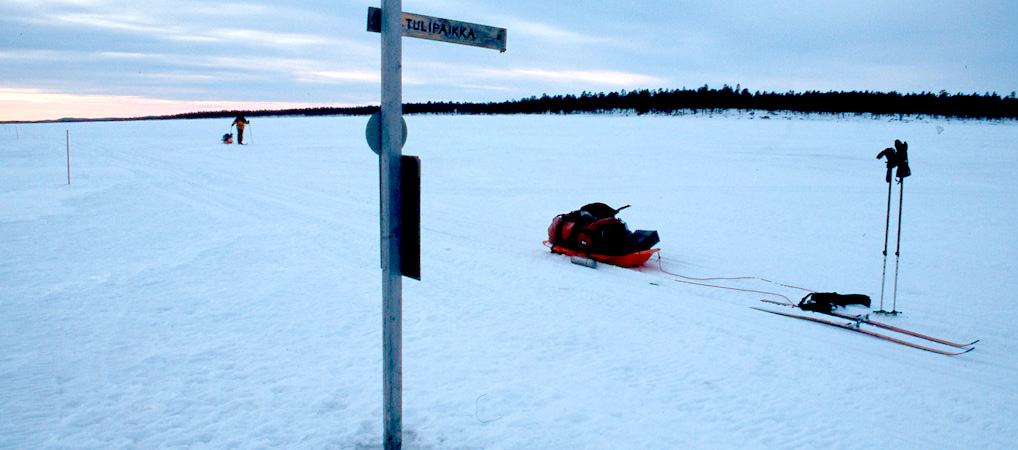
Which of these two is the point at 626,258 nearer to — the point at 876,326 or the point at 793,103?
the point at 876,326

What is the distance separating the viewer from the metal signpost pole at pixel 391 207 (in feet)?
11.5

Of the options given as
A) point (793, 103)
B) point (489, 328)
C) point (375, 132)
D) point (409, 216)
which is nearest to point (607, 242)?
point (489, 328)

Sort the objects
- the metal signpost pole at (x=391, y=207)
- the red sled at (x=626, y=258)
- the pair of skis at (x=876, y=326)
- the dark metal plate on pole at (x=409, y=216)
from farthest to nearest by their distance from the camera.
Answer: the red sled at (x=626, y=258) < the pair of skis at (x=876, y=326) < the dark metal plate on pole at (x=409, y=216) < the metal signpost pole at (x=391, y=207)

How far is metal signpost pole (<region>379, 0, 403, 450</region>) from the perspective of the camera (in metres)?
3.49

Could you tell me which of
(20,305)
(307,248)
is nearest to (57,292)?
(20,305)

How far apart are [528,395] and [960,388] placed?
11.6 feet

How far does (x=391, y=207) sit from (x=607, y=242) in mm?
6272

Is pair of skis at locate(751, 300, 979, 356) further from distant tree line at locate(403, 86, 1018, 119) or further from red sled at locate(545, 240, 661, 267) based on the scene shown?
distant tree line at locate(403, 86, 1018, 119)

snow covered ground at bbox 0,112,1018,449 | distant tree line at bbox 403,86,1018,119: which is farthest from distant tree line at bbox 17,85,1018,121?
snow covered ground at bbox 0,112,1018,449

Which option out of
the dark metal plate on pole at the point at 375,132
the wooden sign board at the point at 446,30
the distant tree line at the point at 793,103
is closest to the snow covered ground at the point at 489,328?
the dark metal plate on pole at the point at 375,132

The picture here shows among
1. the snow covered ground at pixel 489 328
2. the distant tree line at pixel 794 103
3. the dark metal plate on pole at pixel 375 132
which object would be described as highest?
the distant tree line at pixel 794 103

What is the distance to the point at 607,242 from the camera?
9508 mm

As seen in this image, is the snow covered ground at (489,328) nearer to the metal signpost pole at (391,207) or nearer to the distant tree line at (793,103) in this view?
the metal signpost pole at (391,207)

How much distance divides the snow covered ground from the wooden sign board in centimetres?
259
